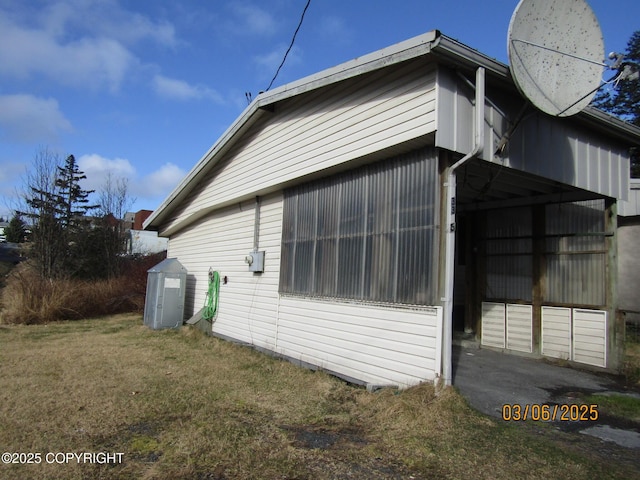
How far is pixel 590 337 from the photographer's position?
683 cm

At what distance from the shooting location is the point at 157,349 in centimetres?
875

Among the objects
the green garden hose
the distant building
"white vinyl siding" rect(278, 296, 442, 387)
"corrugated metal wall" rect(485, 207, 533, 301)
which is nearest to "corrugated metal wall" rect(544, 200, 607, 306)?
"corrugated metal wall" rect(485, 207, 533, 301)

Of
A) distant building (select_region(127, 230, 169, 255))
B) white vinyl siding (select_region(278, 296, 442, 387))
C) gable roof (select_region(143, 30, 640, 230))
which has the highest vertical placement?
gable roof (select_region(143, 30, 640, 230))

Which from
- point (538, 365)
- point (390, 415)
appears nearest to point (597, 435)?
point (390, 415)

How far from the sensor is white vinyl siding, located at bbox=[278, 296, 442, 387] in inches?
198

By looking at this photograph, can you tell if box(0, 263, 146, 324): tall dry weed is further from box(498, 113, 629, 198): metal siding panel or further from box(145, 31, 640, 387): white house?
box(498, 113, 629, 198): metal siding panel

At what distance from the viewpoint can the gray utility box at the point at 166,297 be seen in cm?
1169

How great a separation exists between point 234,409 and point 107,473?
175 centimetres

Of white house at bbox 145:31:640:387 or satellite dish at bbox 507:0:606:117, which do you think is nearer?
satellite dish at bbox 507:0:606:117

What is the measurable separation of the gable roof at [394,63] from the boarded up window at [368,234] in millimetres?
1084

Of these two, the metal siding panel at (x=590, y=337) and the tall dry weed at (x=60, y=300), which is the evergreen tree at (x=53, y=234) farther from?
the metal siding panel at (x=590, y=337)
